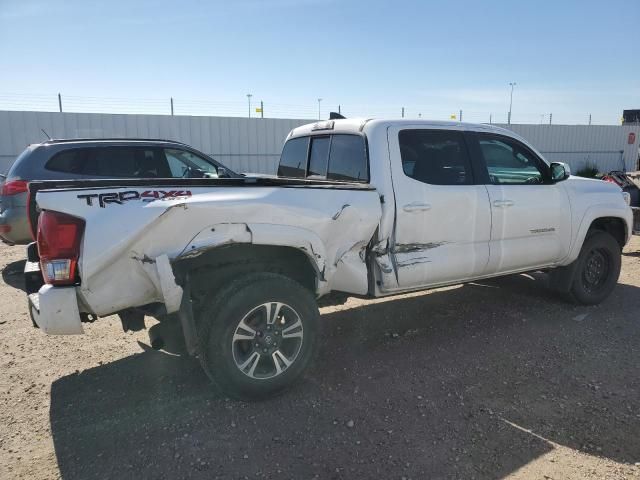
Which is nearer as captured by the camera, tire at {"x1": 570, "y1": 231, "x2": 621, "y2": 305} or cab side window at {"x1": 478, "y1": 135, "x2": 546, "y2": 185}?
cab side window at {"x1": 478, "y1": 135, "x2": 546, "y2": 185}

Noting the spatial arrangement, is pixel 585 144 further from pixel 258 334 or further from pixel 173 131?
pixel 258 334

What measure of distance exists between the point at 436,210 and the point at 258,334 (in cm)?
180

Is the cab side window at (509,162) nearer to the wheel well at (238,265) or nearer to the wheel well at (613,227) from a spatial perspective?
the wheel well at (613,227)

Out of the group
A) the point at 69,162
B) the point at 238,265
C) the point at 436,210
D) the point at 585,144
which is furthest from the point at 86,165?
the point at 585,144

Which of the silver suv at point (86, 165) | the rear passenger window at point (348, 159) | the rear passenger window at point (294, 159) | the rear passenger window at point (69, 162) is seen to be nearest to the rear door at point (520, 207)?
the rear passenger window at point (348, 159)

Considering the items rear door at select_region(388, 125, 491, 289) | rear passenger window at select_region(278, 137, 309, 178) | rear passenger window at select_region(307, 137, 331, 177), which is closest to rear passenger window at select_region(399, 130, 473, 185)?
rear door at select_region(388, 125, 491, 289)

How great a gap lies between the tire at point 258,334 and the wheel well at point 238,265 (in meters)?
0.15

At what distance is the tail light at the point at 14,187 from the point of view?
6.75 metres

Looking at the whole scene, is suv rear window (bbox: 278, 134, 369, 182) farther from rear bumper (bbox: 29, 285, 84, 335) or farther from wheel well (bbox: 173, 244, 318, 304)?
rear bumper (bbox: 29, 285, 84, 335)

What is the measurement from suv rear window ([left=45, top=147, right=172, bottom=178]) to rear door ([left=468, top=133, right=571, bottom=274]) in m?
5.28

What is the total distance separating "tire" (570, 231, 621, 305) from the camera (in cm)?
525

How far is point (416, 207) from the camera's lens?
3914mm

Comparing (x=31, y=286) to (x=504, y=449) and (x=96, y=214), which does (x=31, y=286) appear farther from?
(x=504, y=449)

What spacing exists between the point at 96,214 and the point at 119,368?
5.48 feet
